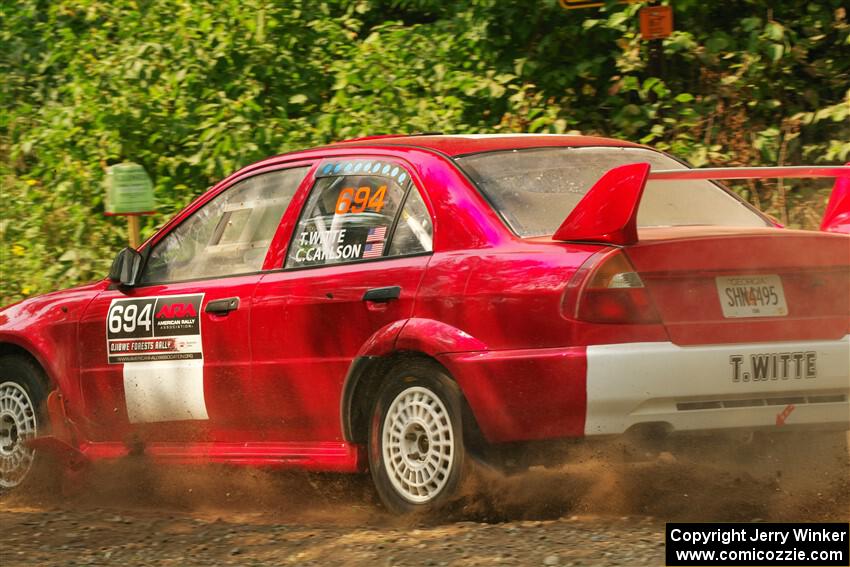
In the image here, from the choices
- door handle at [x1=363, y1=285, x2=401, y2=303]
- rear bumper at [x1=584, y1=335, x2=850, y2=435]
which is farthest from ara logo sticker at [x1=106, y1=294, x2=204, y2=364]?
rear bumper at [x1=584, y1=335, x2=850, y2=435]

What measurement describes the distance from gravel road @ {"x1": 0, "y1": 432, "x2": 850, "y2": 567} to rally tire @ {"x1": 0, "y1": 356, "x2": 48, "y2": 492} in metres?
0.84

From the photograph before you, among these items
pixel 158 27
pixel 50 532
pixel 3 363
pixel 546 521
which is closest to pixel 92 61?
pixel 158 27

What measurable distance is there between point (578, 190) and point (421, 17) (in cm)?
806

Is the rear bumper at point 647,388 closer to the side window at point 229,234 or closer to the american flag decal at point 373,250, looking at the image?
the american flag decal at point 373,250

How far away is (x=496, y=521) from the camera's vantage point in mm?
5602

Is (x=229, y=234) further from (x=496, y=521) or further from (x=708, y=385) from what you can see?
(x=708, y=385)

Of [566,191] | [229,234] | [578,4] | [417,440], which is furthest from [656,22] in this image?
[417,440]

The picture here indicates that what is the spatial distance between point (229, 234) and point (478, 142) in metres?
1.30

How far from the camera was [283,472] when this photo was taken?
22.8ft

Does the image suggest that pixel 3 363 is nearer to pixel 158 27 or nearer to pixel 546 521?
pixel 546 521

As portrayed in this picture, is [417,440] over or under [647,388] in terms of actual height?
under

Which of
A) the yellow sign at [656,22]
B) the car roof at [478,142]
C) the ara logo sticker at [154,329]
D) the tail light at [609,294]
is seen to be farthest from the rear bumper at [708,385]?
the yellow sign at [656,22]

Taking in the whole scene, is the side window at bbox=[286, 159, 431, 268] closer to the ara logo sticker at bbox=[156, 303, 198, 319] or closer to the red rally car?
the red rally car

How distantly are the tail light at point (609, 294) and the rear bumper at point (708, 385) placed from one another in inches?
4.5
